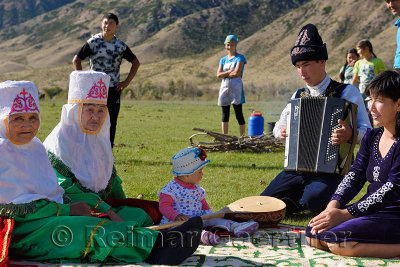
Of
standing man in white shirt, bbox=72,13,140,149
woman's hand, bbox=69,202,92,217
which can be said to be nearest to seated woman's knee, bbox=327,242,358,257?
woman's hand, bbox=69,202,92,217

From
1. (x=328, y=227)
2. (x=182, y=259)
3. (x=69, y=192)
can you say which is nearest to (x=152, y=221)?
(x=69, y=192)

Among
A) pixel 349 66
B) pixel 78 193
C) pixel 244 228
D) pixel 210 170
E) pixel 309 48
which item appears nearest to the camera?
pixel 78 193

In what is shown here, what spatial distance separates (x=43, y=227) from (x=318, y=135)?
2.95 m

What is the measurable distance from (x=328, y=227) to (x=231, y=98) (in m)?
7.61

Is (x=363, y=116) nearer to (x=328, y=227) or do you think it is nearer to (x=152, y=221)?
(x=328, y=227)

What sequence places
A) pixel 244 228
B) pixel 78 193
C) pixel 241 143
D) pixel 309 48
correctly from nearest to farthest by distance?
pixel 78 193, pixel 244 228, pixel 309 48, pixel 241 143

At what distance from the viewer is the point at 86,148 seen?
4.85 meters

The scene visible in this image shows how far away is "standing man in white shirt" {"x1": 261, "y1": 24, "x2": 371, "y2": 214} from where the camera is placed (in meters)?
5.38

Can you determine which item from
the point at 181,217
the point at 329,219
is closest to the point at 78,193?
the point at 181,217

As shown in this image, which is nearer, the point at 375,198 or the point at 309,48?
the point at 375,198

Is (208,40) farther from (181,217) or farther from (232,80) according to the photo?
(181,217)

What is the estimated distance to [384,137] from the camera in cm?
445

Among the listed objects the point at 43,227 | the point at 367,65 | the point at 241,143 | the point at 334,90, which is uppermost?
the point at 367,65

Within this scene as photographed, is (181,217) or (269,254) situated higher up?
(181,217)
